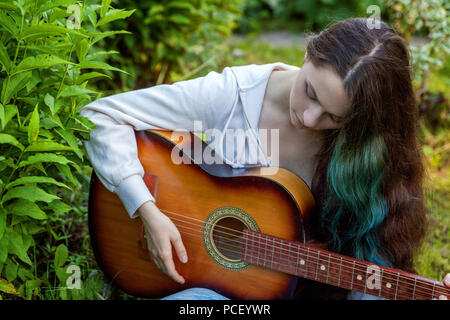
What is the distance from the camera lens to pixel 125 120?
6.21 feet

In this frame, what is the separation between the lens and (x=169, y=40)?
3.73 metres

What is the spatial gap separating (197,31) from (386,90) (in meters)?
2.41

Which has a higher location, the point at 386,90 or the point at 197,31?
the point at 197,31

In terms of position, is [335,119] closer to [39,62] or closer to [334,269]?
[334,269]

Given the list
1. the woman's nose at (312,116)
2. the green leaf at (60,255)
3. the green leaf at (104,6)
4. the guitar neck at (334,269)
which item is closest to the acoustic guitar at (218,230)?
the guitar neck at (334,269)

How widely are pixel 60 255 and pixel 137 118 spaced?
697 mm

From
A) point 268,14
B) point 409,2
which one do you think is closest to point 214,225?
point 409,2

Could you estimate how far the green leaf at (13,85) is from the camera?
59.9 inches

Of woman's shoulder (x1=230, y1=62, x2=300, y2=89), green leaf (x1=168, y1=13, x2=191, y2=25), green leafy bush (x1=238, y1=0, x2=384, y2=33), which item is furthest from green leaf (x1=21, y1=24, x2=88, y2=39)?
green leafy bush (x1=238, y1=0, x2=384, y2=33)

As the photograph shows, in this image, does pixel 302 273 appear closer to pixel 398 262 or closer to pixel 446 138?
pixel 398 262

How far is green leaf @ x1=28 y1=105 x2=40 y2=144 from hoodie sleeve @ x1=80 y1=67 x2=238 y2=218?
0.34m

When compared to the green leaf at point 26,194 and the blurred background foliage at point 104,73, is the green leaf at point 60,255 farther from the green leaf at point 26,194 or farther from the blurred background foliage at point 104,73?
the green leaf at point 26,194

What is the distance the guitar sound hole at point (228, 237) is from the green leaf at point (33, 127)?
78cm

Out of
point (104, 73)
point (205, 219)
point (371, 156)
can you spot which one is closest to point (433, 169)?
point (371, 156)
